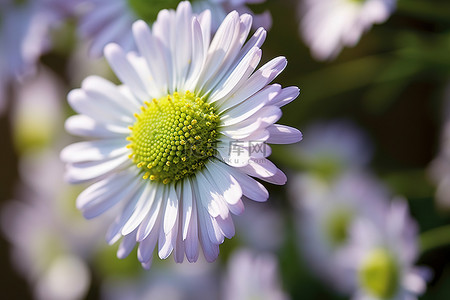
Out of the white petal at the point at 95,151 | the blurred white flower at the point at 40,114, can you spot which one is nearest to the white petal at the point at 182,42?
the white petal at the point at 95,151

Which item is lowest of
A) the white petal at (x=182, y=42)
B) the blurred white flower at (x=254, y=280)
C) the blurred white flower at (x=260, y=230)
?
the blurred white flower at (x=260, y=230)

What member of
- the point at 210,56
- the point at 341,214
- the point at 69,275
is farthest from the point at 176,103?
the point at 69,275

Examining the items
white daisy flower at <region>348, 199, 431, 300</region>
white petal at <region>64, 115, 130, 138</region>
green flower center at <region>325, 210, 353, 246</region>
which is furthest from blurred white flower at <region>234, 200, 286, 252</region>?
white petal at <region>64, 115, 130, 138</region>

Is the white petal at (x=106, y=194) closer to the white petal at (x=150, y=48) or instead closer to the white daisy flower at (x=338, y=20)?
the white petal at (x=150, y=48)

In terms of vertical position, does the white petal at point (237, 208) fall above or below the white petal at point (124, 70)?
below

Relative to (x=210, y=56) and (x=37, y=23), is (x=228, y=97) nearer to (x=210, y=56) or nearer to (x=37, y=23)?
(x=210, y=56)

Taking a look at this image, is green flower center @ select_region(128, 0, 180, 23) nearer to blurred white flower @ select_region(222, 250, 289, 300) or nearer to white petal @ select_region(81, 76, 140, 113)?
white petal @ select_region(81, 76, 140, 113)

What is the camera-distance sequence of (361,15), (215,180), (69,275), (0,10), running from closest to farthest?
(215,180) → (361,15) → (0,10) → (69,275)
